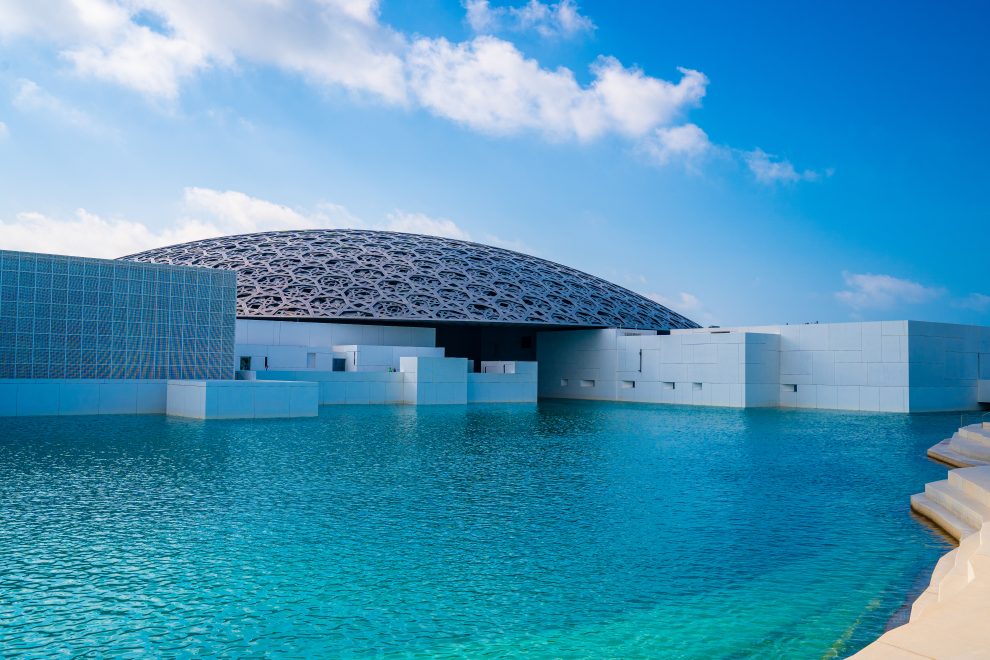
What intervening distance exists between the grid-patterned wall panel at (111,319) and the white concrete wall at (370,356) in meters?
6.49

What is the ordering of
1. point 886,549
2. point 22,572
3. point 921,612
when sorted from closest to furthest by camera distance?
1. point 921,612
2. point 22,572
3. point 886,549

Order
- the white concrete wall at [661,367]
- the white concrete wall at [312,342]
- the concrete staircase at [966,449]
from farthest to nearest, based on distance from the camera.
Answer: the white concrete wall at [661,367] → the white concrete wall at [312,342] → the concrete staircase at [966,449]

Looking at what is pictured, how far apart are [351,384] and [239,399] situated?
798 centimetres

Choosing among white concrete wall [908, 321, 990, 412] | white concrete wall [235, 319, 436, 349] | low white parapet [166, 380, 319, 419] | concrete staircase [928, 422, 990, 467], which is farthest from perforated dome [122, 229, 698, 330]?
concrete staircase [928, 422, 990, 467]

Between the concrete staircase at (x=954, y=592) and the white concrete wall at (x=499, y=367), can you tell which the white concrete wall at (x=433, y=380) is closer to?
the white concrete wall at (x=499, y=367)

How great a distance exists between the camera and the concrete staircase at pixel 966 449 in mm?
12961

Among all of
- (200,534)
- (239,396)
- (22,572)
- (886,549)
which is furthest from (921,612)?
(239,396)

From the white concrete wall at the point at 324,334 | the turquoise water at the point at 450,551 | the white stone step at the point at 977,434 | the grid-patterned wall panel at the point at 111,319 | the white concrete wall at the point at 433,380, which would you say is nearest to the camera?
the turquoise water at the point at 450,551

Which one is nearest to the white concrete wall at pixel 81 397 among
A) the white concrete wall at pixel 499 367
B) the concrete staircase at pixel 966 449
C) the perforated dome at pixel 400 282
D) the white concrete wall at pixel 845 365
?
the perforated dome at pixel 400 282

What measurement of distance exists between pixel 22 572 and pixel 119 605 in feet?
4.37

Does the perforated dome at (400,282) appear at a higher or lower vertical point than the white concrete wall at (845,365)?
higher

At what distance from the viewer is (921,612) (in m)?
4.97

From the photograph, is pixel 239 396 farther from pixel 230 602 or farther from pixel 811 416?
pixel 811 416

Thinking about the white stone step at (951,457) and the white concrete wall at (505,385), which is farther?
the white concrete wall at (505,385)
